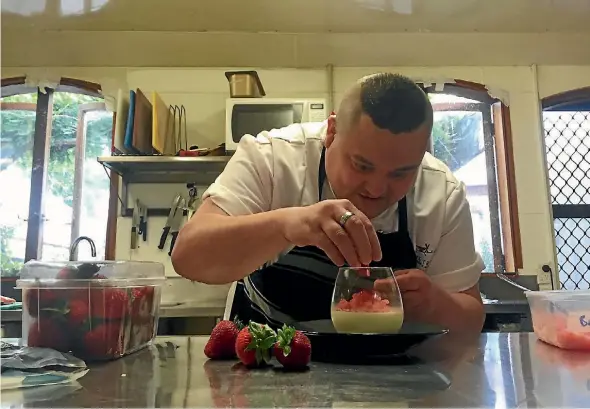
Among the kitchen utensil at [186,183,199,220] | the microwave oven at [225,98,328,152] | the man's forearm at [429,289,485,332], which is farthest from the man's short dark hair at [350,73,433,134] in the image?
the kitchen utensil at [186,183,199,220]

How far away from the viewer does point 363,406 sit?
52 centimetres

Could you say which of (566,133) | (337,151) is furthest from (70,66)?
(566,133)

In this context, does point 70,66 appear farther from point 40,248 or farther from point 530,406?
point 530,406

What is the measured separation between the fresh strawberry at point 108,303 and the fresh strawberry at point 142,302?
33 millimetres

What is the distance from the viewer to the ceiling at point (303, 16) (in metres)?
3.10

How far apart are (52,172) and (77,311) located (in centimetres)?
290

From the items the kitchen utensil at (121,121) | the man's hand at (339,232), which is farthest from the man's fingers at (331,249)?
the kitchen utensil at (121,121)

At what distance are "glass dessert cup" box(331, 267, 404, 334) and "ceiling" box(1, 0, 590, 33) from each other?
2.51 m

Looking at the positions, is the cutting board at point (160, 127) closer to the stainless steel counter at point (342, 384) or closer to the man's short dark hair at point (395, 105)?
the man's short dark hair at point (395, 105)

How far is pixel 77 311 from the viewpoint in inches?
30.9

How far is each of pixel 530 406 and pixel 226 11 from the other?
3.01 m

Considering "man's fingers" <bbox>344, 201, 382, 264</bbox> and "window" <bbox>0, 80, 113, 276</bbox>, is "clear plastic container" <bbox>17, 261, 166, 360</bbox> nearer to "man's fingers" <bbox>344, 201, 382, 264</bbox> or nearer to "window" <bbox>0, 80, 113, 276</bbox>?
"man's fingers" <bbox>344, 201, 382, 264</bbox>

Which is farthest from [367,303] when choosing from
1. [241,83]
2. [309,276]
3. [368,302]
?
[241,83]

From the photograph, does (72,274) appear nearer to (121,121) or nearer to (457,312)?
(457,312)
